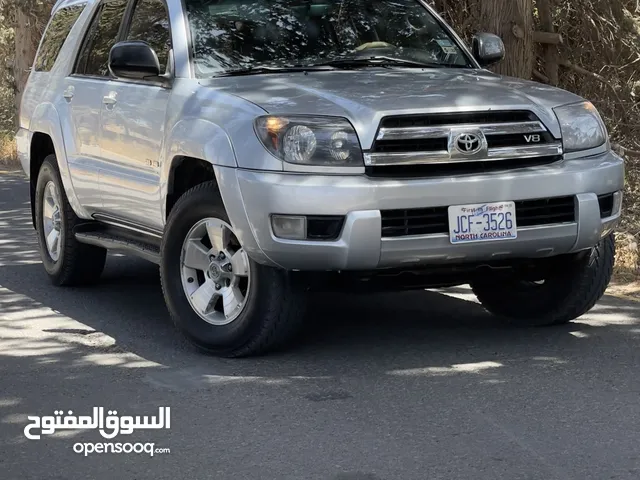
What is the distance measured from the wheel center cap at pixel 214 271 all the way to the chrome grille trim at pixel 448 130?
114cm

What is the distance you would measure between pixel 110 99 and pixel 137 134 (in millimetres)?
480

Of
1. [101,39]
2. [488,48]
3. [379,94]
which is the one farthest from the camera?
[101,39]

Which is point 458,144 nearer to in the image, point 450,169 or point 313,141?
point 450,169

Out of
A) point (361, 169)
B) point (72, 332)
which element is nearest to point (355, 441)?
point (361, 169)

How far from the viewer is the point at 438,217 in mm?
6461

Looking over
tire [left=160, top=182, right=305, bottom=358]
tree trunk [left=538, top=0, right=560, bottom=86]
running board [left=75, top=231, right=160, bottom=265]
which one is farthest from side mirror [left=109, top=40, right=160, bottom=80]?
tree trunk [left=538, top=0, right=560, bottom=86]

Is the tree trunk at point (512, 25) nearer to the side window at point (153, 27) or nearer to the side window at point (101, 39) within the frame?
the side window at point (101, 39)

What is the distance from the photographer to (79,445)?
5445 mm

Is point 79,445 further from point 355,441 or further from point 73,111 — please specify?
point 73,111

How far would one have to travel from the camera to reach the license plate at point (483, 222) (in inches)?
255

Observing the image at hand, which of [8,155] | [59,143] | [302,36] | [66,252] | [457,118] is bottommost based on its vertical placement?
[8,155]

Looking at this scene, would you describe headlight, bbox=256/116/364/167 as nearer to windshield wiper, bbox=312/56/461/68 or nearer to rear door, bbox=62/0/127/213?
windshield wiper, bbox=312/56/461/68

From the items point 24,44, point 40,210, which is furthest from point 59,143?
point 24,44

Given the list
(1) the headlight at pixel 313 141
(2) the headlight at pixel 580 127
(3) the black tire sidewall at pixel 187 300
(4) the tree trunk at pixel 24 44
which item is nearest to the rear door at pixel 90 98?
→ (3) the black tire sidewall at pixel 187 300
